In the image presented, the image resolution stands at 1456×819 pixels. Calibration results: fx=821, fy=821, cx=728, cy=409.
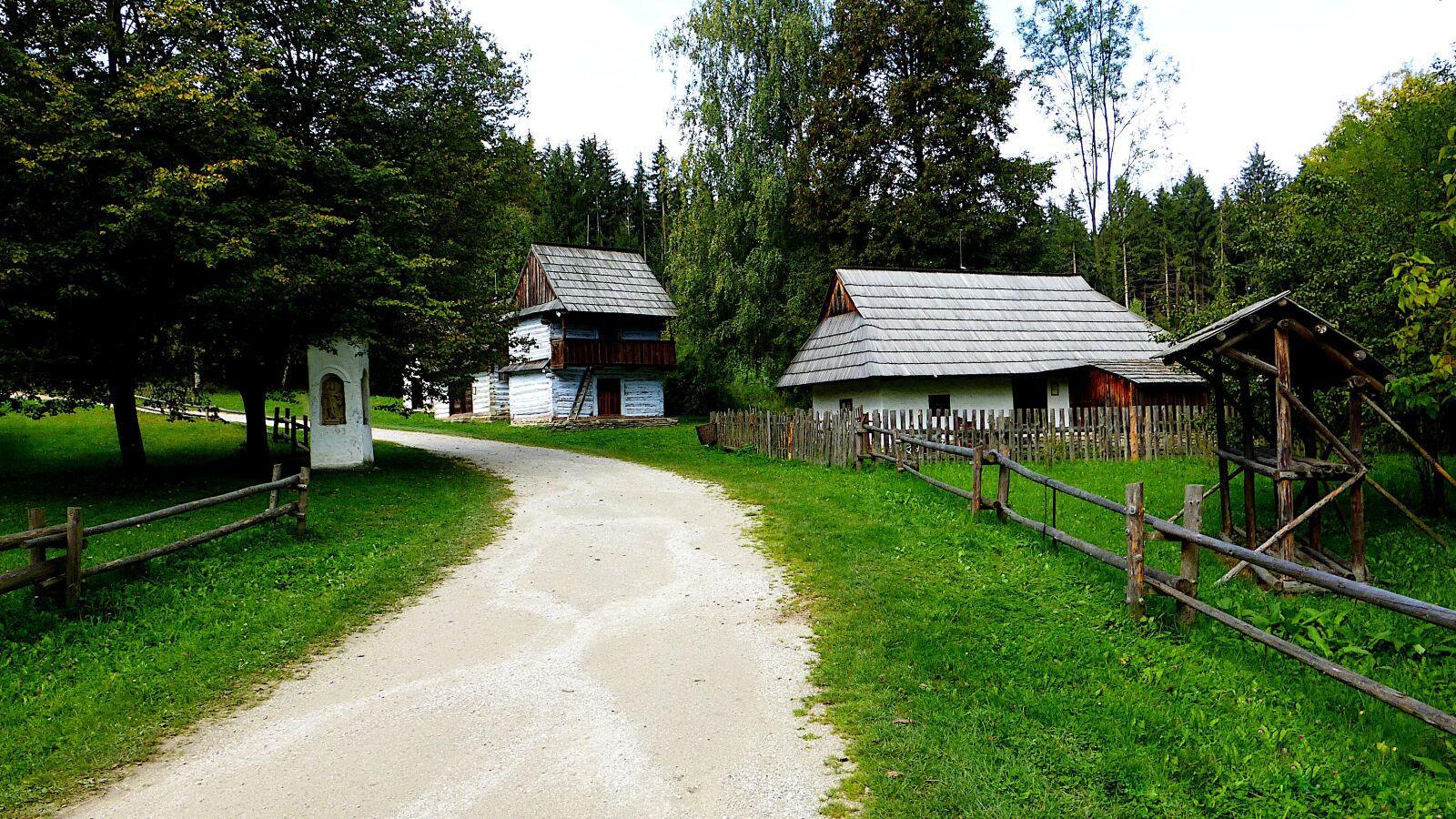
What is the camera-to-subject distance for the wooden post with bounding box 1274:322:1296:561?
8.77m

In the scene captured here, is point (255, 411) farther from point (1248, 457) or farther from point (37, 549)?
point (1248, 457)

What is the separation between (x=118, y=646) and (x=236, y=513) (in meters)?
7.63

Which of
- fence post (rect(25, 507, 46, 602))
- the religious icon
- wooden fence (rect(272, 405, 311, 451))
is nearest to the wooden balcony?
wooden fence (rect(272, 405, 311, 451))

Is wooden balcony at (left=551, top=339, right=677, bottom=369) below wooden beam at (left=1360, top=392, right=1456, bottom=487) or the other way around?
the other way around

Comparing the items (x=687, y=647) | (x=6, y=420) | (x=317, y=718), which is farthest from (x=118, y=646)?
(x=6, y=420)

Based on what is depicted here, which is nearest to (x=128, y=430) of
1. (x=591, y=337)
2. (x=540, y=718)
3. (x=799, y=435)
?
(x=799, y=435)

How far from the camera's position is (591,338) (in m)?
37.1

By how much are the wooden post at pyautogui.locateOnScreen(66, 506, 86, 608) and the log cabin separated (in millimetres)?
27404

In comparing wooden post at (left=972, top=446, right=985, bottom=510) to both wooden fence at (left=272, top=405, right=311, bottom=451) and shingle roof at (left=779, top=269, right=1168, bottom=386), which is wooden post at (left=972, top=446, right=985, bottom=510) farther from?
wooden fence at (left=272, top=405, right=311, bottom=451)

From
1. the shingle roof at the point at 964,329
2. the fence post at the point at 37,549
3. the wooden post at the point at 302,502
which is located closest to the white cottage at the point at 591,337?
the shingle roof at the point at 964,329

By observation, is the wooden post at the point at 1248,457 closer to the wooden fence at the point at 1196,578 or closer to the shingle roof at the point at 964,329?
the wooden fence at the point at 1196,578

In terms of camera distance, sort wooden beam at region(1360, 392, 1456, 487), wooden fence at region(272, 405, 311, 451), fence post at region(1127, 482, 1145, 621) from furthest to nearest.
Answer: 1. wooden fence at region(272, 405, 311, 451)
2. wooden beam at region(1360, 392, 1456, 487)
3. fence post at region(1127, 482, 1145, 621)

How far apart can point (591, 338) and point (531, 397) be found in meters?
4.32

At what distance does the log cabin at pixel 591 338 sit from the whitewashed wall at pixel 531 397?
1.7 inches
